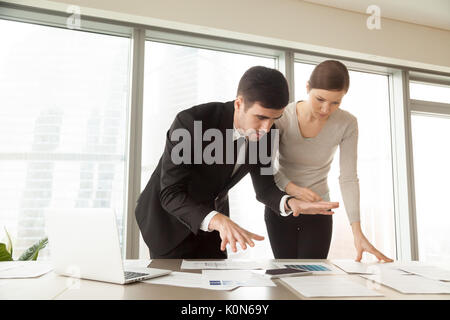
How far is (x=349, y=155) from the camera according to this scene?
1.81 m

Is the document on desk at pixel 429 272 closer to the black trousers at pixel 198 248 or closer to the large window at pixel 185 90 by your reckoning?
the black trousers at pixel 198 248

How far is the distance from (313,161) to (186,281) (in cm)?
106

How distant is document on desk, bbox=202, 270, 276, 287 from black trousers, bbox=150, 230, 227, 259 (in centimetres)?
38

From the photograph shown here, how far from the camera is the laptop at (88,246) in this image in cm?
92

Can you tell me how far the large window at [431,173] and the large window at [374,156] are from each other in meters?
0.29

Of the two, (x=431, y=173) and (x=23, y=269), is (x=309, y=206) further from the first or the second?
(x=431, y=173)

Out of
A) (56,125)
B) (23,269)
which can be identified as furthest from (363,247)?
(56,125)

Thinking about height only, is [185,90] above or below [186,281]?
above

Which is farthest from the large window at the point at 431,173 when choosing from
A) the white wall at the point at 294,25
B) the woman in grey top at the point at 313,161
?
the woman in grey top at the point at 313,161

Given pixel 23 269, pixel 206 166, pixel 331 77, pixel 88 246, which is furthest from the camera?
pixel 331 77

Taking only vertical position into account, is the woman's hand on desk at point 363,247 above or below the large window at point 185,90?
below

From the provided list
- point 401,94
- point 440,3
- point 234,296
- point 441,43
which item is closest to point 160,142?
point 234,296

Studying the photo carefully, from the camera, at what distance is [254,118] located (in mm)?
1428
